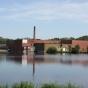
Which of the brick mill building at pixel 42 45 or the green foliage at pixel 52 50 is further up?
the brick mill building at pixel 42 45

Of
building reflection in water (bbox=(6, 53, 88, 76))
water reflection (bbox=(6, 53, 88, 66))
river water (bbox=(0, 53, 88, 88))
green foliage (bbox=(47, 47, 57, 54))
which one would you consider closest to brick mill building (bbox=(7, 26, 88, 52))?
green foliage (bbox=(47, 47, 57, 54))

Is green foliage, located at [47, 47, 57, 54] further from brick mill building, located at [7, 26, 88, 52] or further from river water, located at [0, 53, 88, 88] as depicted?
river water, located at [0, 53, 88, 88]

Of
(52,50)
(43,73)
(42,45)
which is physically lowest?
(43,73)

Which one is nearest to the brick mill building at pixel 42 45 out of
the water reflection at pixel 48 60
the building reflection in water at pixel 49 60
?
the water reflection at pixel 48 60

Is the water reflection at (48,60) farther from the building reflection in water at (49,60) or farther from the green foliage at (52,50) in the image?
the green foliage at (52,50)

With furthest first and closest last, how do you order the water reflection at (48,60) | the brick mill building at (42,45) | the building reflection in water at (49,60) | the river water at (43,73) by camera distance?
the brick mill building at (42,45) → the water reflection at (48,60) → the building reflection in water at (49,60) → the river water at (43,73)

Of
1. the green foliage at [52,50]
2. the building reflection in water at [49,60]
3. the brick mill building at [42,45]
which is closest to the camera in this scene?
the building reflection in water at [49,60]

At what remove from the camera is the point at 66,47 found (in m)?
87.2

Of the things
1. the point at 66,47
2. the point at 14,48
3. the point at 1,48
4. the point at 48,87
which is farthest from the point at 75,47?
the point at 48,87

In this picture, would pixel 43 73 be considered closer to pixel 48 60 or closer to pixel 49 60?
pixel 48 60

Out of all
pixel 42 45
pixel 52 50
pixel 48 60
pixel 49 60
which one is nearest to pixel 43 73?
pixel 48 60

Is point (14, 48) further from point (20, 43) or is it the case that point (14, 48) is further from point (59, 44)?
point (59, 44)

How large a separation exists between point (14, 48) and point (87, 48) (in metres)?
26.7

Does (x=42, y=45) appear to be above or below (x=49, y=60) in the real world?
above
